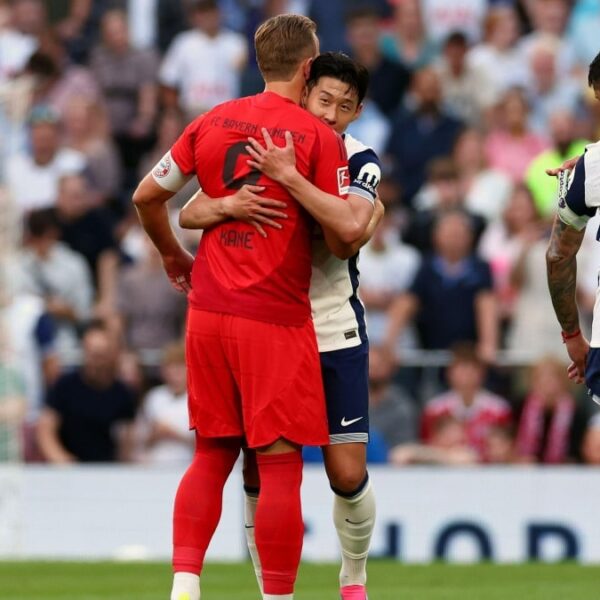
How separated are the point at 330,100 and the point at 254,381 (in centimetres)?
127

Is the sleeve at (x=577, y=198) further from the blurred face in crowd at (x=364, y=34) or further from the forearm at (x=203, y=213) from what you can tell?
the blurred face in crowd at (x=364, y=34)

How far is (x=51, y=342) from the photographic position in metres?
14.2

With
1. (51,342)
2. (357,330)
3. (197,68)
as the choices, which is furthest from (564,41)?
(357,330)

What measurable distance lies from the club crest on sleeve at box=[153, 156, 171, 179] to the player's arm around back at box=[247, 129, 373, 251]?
376 millimetres

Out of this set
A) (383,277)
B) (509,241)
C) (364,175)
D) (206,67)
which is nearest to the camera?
(364,175)

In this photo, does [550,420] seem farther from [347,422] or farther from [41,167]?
[347,422]

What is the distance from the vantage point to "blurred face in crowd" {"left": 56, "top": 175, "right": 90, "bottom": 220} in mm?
15609

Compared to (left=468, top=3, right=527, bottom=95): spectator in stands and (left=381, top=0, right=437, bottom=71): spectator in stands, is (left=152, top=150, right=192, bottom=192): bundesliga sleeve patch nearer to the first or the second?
(left=468, top=3, right=527, bottom=95): spectator in stands

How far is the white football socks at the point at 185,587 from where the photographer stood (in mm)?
6316

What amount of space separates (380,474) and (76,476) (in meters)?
2.42

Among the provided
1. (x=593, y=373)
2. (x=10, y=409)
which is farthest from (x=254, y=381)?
(x=10, y=409)

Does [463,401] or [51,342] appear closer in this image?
[463,401]

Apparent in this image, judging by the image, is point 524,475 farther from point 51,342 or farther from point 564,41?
point 564,41

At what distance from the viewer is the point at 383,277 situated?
14352 mm
